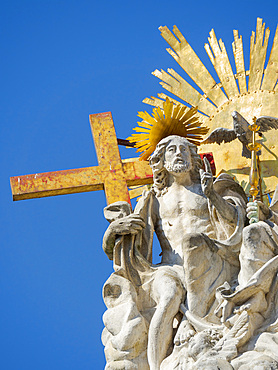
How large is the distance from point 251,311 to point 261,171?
257cm

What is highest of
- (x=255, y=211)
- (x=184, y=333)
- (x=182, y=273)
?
(x=255, y=211)

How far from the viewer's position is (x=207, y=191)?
925 cm

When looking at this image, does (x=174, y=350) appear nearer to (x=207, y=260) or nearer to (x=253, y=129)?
(x=207, y=260)

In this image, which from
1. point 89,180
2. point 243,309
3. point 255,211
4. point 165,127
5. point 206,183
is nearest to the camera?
point 243,309

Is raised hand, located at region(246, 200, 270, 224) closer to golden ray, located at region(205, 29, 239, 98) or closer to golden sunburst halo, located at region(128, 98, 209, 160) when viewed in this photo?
golden sunburst halo, located at region(128, 98, 209, 160)

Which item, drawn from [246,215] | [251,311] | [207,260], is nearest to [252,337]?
[251,311]

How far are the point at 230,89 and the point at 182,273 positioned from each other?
276cm

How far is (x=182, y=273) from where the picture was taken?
9.09 m

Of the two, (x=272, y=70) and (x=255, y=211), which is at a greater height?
(x=272, y=70)

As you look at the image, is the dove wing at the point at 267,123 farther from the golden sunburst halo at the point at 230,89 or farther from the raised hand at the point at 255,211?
the raised hand at the point at 255,211

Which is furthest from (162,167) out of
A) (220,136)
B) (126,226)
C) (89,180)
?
(220,136)

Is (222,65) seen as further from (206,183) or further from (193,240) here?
(193,240)

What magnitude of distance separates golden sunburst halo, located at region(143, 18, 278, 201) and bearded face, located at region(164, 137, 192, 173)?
1211mm

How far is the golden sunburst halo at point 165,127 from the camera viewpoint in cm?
1019
